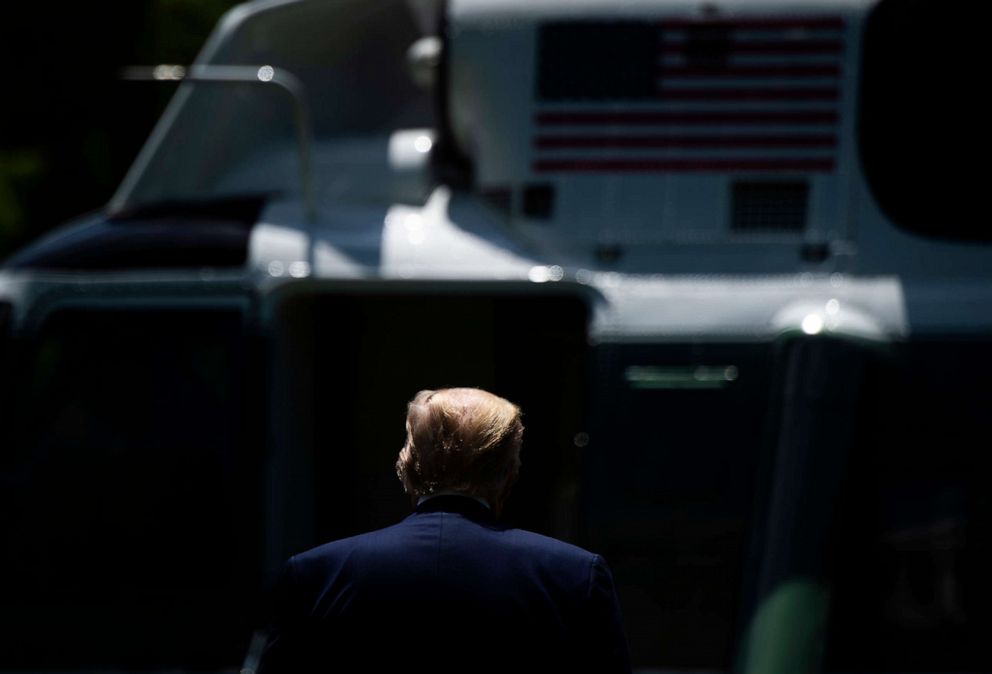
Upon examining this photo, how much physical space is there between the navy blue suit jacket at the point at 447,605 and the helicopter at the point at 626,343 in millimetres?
1803

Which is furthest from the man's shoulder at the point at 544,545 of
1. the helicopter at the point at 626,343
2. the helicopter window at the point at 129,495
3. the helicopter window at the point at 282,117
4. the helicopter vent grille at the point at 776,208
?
the helicopter window at the point at 282,117

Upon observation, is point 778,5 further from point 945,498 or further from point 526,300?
point 945,498

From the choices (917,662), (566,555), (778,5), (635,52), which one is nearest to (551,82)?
(635,52)

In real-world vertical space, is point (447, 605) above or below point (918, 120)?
below

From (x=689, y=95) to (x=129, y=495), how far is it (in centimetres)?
199

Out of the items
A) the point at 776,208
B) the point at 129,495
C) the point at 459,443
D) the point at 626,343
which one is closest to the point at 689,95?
the point at 776,208

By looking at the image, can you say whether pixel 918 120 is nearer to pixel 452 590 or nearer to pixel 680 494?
pixel 680 494

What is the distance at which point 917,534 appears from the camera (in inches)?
150

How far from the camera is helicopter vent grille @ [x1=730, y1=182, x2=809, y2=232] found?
412cm

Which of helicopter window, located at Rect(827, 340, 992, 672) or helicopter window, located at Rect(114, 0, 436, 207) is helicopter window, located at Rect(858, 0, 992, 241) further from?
helicopter window, located at Rect(114, 0, 436, 207)

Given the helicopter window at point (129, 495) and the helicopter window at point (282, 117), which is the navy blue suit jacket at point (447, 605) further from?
the helicopter window at point (282, 117)

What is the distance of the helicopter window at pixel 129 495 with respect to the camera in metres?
4.05

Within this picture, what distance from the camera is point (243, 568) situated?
405 centimetres

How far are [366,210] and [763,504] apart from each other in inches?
61.4
